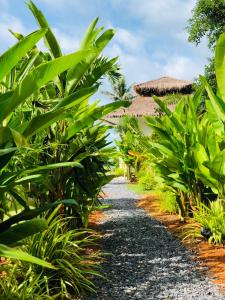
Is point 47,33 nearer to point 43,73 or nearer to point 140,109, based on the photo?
point 43,73

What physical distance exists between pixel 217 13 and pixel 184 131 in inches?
550

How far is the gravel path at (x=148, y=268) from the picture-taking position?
3.64 m

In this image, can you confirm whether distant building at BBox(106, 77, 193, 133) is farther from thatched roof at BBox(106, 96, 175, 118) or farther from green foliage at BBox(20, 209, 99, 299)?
green foliage at BBox(20, 209, 99, 299)

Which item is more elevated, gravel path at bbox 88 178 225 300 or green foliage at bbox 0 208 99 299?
green foliage at bbox 0 208 99 299

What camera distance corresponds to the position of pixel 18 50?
1658 mm

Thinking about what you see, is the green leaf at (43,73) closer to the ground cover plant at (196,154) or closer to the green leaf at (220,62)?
the green leaf at (220,62)

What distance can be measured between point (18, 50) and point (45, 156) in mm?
2973

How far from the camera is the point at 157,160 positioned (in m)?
6.83

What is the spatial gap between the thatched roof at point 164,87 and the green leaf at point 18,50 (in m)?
22.0

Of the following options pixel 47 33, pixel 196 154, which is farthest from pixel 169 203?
pixel 47 33

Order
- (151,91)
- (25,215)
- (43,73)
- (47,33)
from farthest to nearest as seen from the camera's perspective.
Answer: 1. (151,91)
2. (47,33)
3. (25,215)
4. (43,73)

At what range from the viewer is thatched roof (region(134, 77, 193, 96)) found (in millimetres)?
23422

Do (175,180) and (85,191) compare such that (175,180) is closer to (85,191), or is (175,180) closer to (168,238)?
(168,238)

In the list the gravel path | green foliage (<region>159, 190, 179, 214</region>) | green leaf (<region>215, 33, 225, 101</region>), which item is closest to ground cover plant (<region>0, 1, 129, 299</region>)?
the gravel path
